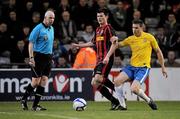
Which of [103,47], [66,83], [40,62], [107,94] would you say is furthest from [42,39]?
[66,83]

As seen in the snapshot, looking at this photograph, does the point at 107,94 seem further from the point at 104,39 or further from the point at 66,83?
the point at 66,83

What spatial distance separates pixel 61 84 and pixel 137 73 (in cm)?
483

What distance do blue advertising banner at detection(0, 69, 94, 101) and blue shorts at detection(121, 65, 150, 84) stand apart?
4.37m

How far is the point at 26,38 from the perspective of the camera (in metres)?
20.5

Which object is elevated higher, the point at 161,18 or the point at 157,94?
the point at 161,18

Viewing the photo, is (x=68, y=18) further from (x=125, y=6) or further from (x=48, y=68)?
(x=48, y=68)

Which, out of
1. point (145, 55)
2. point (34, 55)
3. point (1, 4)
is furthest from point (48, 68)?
point (1, 4)

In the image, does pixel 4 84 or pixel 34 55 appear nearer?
pixel 34 55

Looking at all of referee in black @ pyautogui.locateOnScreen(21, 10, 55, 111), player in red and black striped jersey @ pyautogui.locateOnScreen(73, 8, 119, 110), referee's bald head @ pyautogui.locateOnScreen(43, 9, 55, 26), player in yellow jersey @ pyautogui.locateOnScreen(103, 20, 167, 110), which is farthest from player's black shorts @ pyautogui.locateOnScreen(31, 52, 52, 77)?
player in yellow jersey @ pyautogui.locateOnScreen(103, 20, 167, 110)

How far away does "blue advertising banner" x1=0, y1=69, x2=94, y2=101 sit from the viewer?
729 inches

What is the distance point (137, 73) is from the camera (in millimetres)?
14289

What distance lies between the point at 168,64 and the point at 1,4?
6.26 m

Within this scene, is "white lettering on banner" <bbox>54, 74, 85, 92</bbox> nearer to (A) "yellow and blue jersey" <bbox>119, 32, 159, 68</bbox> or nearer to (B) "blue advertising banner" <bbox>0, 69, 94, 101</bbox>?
(B) "blue advertising banner" <bbox>0, 69, 94, 101</bbox>

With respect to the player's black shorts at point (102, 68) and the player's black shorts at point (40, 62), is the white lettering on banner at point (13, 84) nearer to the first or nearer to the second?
the player's black shorts at point (40, 62)
